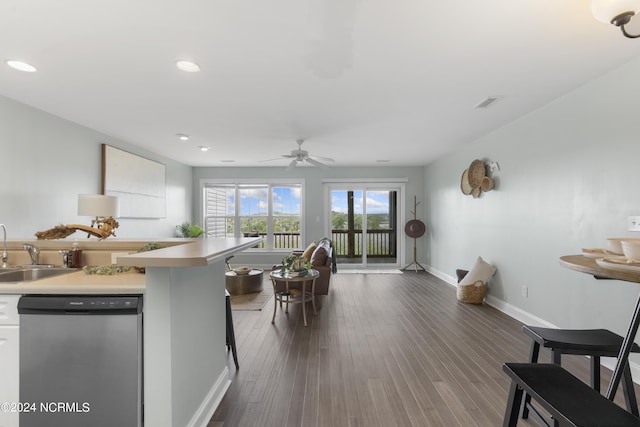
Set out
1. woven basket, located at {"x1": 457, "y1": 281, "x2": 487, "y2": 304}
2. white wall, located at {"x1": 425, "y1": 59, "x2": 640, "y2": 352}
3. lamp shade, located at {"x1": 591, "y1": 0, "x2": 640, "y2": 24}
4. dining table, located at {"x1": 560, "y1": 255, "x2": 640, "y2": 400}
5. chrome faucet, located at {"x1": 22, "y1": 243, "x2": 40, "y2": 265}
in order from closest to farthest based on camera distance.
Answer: dining table, located at {"x1": 560, "y1": 255, "x2": 640, "y2": 400}, lamp shade, located at {"x1": 591, "y1": 0, "x2": 640, "y2": 24}, chrome faucet, located at {"x1": 22, "y1": 243, "x2": 40, "y2": 265}, white wall, located at {"x1": 425, "y1": 59, "x2": 640, "y2": 352}, woven basket, located at {"x1": 457, "y1": 281, "x2": 487, "y2": 304}

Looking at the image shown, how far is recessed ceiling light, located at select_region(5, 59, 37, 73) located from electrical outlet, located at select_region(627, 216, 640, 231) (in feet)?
15.9

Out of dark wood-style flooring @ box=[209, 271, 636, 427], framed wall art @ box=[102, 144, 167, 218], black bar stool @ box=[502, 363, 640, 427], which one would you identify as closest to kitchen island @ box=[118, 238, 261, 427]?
dark wood-style flooring @ box=[209, 271, 636, 427]

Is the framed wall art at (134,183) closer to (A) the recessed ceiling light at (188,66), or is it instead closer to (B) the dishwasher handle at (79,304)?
(A) the recessed ceiling light at (188,66)

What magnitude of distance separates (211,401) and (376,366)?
4.41 feet

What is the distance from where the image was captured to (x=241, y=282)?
197 inches

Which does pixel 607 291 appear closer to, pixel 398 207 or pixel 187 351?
pixel 187 351

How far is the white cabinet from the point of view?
1591 millimetres

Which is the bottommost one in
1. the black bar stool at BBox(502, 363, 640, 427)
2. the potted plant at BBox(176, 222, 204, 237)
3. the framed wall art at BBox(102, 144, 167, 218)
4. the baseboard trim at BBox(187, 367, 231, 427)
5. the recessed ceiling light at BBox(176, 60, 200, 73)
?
the baseboard trim at BBox(187, 367, 231, 427)

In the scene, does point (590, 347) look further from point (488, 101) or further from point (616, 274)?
point (488, 101)

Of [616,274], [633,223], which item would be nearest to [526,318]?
[633,223]

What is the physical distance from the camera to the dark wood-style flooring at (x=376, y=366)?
2.01 meters

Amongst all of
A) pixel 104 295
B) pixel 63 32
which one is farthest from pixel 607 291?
pixel 63 32

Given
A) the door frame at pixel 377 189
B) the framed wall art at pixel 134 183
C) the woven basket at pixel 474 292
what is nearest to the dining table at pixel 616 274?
the woven basket at pixel 474 292

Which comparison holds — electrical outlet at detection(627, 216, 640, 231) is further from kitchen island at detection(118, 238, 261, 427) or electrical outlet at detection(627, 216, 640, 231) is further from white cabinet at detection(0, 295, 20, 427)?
white cabinet at detection(0, 295, 20, 427)
